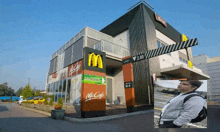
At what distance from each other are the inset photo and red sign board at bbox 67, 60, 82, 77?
513 inches

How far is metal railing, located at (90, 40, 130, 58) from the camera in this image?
14.2 metres

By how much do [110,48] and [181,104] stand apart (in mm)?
12322

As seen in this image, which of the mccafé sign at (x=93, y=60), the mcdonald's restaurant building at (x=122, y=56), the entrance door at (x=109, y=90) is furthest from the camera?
the entrance door at (x=109, y=90)

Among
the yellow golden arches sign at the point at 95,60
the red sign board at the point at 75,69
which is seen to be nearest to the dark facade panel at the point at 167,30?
the red sign board at the point at 75,69

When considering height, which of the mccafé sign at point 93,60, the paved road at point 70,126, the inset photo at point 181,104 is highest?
the mccafé sign at point 93,60

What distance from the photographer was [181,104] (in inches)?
123

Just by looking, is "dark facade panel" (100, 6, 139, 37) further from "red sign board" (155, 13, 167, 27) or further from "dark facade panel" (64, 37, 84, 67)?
"dark facade panel" (64, 37, 84, 67)

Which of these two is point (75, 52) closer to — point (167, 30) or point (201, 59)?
point (167, 30)

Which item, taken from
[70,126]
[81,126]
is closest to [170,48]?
[81,126]

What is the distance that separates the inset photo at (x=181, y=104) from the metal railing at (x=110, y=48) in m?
11.1

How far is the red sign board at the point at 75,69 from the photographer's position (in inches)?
629

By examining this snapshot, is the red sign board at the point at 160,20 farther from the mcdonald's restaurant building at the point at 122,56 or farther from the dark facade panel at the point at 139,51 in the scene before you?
the dark facade panel at the point at 139,51

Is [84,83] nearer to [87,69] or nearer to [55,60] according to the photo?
[87,69]

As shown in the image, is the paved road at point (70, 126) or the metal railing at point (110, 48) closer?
the paved road at point (70, 126)
